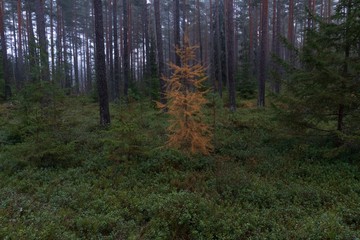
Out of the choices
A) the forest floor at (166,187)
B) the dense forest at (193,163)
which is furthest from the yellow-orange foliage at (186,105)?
the forest floor at (166,187)

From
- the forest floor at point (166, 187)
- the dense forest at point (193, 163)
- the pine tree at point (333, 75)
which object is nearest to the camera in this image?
the forest floor at point (166, 187)

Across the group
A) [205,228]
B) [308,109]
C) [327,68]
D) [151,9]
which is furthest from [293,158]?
[151,9]

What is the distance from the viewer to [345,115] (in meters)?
9.96

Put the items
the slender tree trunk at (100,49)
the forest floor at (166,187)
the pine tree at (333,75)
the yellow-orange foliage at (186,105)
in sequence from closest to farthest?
the forest floor at (166,187)
the pine tree at (333,75)
the yellow-orange foliage at (186,105)
the slender tree trunk at (100,49)

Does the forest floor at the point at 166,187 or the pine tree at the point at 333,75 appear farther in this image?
the pine tree at the point at 333,75

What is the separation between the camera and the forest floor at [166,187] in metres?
5.66

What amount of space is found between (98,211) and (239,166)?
16.0 ft

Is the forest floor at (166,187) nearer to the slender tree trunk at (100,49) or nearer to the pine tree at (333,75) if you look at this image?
the pine tree at (333,75)

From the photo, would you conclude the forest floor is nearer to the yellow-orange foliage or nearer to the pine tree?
the yellow-orange foliage

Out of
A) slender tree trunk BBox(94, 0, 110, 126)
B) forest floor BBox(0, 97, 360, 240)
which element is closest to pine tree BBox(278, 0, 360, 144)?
forest floor BBox(0, 97, 360, 240)

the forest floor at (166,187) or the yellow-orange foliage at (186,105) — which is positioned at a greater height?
the yellow-orange foliage at (186,105)

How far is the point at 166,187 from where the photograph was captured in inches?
300

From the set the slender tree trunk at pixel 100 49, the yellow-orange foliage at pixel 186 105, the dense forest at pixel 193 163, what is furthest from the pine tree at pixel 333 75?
the slender tree trunk at pixel 100 49

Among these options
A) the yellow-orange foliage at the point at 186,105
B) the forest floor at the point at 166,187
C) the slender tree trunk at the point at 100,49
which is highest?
the slender tree trunk at the point at 100,49
